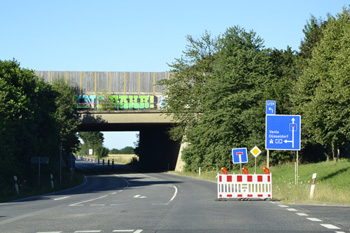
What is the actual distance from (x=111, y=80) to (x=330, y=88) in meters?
40.3

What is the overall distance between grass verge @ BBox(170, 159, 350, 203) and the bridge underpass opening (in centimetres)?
1291

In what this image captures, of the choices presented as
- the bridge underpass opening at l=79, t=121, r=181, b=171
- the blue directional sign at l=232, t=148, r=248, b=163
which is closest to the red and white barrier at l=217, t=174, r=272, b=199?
the blue directional sign at l=232, t=148, r=248, b=163

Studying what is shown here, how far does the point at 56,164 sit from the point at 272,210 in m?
28.7

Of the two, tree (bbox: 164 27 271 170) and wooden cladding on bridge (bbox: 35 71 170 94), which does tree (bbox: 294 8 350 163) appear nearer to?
tree (bbox: 164 27 271 170)

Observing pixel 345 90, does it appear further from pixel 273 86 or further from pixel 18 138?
pixel 18 138

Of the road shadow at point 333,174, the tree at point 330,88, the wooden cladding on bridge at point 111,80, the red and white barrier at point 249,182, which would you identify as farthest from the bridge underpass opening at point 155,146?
the red and white barrier at point 249,182

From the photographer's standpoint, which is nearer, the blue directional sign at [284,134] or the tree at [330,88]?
the blue directional sign at [284,134]

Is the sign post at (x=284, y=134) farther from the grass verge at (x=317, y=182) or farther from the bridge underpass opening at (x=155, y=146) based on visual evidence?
the bridge underpass opening at (x=155, y=146)

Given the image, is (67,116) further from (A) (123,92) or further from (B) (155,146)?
(B) (155,146)

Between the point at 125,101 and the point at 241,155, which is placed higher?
the point at 125,101

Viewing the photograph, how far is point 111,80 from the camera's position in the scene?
7500 centimetres

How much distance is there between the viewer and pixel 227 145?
176 feet

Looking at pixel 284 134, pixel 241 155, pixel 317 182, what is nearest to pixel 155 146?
pixel 241 155

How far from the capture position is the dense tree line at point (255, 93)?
40844 millimetres
